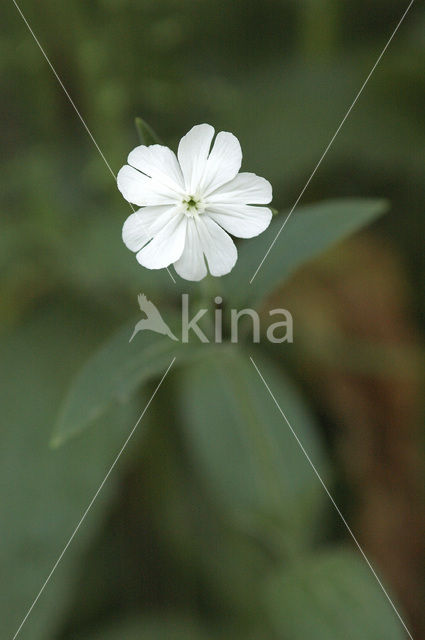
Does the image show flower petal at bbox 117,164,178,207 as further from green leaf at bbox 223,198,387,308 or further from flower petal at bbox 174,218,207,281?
green leaf at bbox 223,198,387,308

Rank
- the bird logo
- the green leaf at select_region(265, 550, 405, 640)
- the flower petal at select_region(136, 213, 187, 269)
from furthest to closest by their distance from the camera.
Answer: the green leaf at select_region(265, 550, 405, 640), the bird logo, the flower petal at select_region(136, 213, 187, 269)

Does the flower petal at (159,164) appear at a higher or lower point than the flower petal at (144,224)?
higher

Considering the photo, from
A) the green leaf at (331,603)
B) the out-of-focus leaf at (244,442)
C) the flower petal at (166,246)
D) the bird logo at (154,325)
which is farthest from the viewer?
the out-of-focus leaf at (244,442)

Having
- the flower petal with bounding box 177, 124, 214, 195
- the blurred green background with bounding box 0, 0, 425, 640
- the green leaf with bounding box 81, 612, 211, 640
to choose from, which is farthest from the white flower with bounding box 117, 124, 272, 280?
the green leaf with bounding box 81, 612, 211, 640

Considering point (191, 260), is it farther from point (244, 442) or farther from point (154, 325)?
point (244, 442)

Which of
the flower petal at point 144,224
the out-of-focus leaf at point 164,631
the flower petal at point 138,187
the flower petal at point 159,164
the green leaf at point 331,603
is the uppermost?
the flower petal at point 159,164

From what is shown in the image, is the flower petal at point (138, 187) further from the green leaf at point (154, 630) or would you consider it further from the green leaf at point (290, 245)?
the green leaf at point (154, 630)

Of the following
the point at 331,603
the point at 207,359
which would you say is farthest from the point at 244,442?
the point at 331,603

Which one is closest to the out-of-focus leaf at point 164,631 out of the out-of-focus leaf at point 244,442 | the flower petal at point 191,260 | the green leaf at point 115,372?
the out-of-focus leaf at point 244,442
